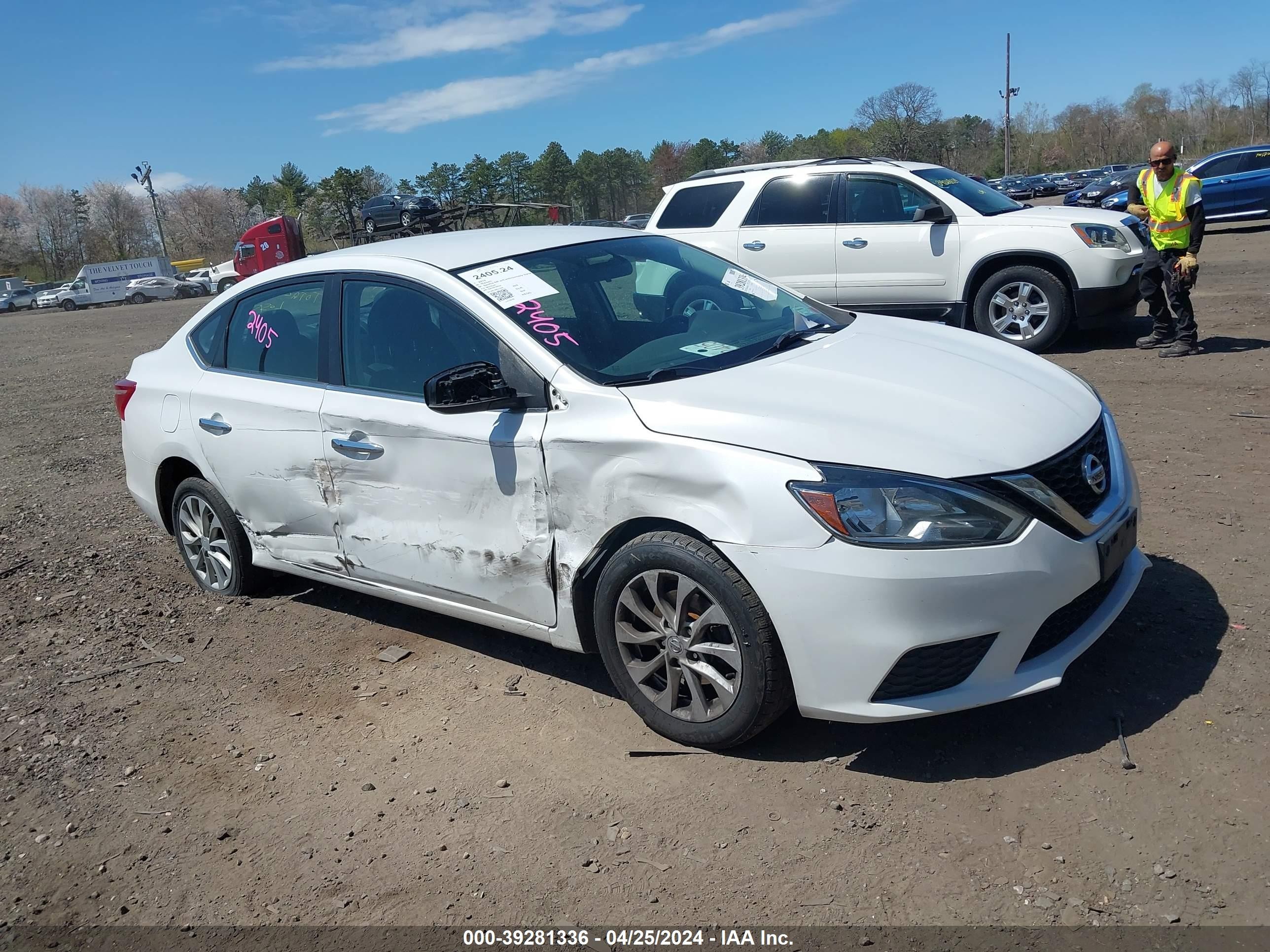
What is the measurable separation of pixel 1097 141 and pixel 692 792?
116 meters

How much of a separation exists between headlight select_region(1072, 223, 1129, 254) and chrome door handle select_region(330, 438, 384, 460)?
7.32 meters

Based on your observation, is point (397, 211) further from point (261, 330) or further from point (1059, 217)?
point (261, 330)

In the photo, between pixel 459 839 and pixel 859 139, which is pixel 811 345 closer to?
pixel 459 839

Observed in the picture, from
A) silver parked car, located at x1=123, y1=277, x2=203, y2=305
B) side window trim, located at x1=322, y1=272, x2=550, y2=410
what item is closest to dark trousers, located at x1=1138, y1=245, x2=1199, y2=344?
side window trim, located at x1=322, y1=272, x2=550, y2=410

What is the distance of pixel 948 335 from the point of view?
4215 millimetres

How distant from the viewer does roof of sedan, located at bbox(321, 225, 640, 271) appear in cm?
418

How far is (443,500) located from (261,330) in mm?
1621

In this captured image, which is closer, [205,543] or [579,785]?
[579,785]

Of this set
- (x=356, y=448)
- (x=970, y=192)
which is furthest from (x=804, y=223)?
(x=356, y=448)

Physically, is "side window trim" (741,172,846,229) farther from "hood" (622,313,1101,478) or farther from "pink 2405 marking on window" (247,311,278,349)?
"pink 2405 marking on window" (247,311,278,349)

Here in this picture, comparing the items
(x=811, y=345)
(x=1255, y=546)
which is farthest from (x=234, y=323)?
(x=1255, y=546)

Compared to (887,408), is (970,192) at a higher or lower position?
higher

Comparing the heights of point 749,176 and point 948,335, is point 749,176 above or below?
above

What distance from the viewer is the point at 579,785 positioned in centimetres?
332
